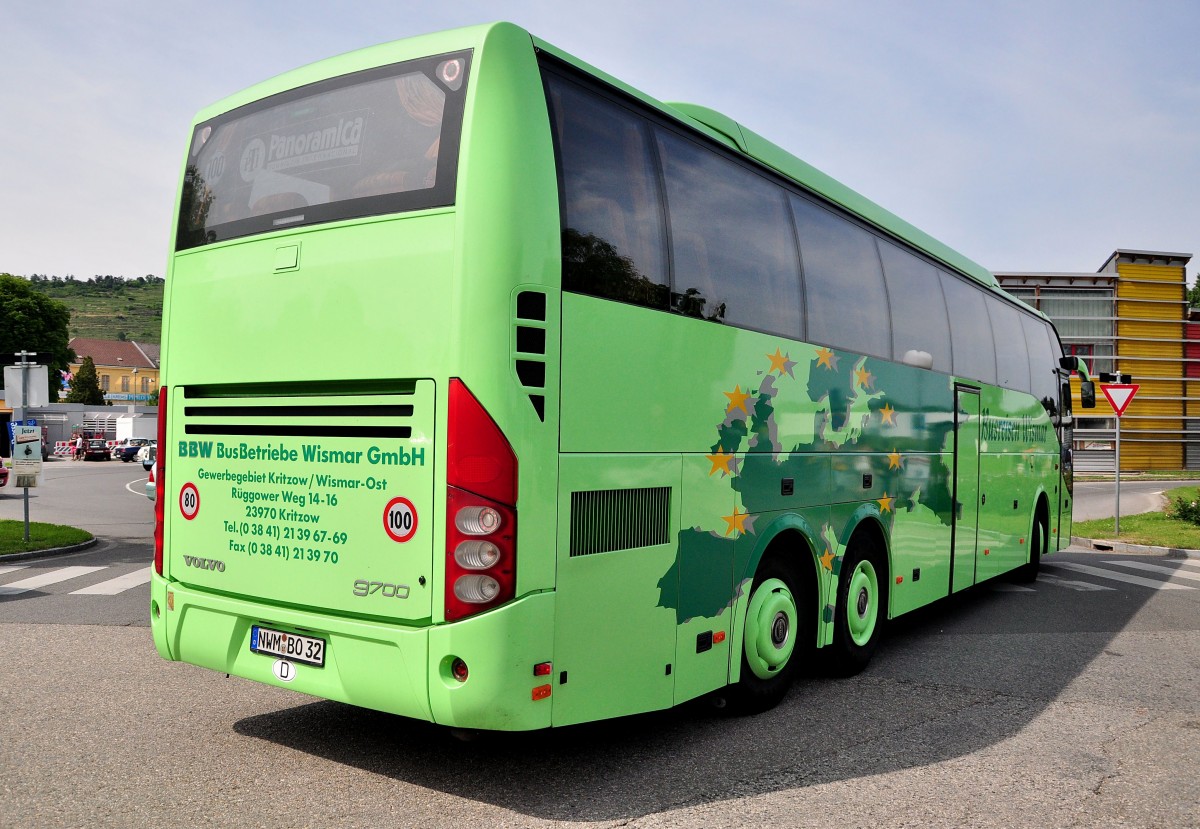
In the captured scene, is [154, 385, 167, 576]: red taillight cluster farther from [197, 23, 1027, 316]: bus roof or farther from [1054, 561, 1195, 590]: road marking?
[1054, 561, 1195, 590]: road marking

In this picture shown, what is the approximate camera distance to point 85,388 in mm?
107125

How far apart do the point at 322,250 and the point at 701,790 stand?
10.2ft

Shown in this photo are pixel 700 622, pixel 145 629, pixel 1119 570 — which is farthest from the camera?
pixel 1119 570

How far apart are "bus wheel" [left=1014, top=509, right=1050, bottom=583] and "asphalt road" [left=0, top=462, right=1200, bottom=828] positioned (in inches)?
168

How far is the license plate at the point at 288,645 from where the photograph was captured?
4613mm

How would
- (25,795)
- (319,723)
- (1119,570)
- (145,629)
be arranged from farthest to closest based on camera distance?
(1119,570), (145,629), (319,723), (25,795)

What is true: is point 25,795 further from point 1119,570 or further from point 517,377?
point 1119,570

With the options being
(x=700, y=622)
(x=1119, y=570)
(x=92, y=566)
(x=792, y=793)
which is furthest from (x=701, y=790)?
(x=1119, y=570)

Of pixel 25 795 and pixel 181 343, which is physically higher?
pixel 181 343

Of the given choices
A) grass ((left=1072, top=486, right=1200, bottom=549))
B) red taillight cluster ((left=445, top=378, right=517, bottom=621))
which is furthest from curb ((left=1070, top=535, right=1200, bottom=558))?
red taillight cluster ((left=445, top=378, right=517, bottom=621))

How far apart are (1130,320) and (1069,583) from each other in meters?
34.1

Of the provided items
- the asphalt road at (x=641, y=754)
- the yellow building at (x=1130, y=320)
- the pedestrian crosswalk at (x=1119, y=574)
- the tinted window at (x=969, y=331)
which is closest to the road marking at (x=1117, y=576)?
the pedestrian crosswalk at (x=1119, y=574)

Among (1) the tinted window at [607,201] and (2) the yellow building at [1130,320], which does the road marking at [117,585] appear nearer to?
(1) the tinted window at [607,201]

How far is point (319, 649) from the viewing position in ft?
15.1
